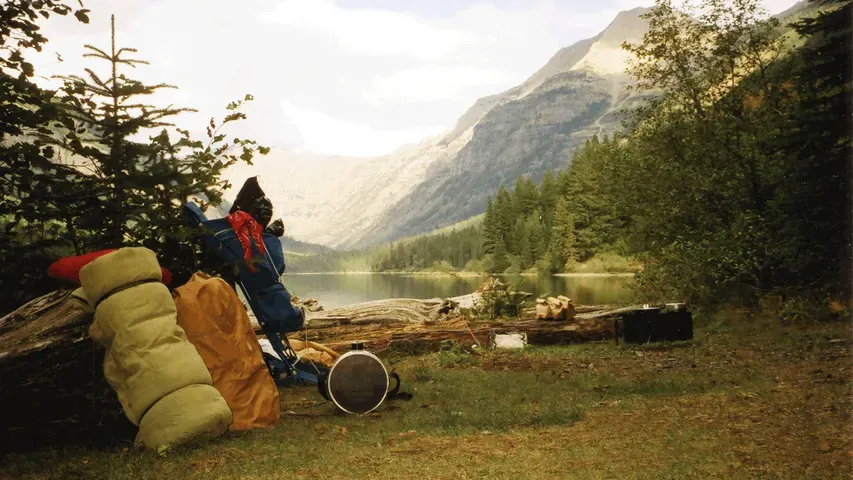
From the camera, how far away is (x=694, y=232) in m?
20.0

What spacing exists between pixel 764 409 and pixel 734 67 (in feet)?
55.6

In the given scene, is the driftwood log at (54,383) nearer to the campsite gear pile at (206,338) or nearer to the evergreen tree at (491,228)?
the campsite gear pile at (206,338)

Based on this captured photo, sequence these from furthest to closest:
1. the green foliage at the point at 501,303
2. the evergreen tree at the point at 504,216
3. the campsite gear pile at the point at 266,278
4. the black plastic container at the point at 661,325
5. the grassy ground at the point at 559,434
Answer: the evergreen tree at the point at 504,216, the green foliage at the point at 501,303, the black plastic container at the point at 661,325, the campsite gear pile at the point at 266,278, the grassy ground at the point at 559,434

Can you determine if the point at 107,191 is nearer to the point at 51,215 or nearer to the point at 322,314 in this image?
the point at 51,215

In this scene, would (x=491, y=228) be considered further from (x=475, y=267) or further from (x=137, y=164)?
(x=137, y=164)

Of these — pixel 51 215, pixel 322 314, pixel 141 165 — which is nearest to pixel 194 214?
pixel 141 165

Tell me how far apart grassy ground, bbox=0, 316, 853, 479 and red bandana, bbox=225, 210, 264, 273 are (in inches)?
88.6

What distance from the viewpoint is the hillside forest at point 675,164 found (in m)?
7.29

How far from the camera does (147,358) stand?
238 inches

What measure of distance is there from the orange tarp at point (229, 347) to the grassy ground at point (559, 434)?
377mm

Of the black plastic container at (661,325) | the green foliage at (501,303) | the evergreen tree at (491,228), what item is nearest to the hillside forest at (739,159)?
the green foliage at (501,303)

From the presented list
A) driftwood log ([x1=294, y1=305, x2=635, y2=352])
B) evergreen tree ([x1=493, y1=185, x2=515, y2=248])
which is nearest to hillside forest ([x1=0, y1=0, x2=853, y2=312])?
driftwood log ([x1=294, y1=305, x2=635, y2=352])

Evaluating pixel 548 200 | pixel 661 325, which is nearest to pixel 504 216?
pixel 548 200

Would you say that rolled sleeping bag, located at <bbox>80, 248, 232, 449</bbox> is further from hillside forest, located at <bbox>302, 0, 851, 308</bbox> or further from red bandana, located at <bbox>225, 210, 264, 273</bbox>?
hillside forest, located at <bbox>302, 0, 851, 308</bbox>
